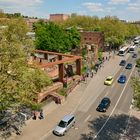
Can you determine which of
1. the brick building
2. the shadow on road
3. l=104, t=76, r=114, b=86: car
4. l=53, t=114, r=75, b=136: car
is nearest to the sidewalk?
l=53, t=114, r=75, b=136: car

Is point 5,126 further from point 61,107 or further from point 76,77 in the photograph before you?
point 76,77

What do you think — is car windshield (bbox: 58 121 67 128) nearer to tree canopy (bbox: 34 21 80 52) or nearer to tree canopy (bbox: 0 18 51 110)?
tree canopy (bbox: 0 18 51 110)

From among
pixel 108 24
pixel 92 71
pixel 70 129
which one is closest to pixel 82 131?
pixel 70 129

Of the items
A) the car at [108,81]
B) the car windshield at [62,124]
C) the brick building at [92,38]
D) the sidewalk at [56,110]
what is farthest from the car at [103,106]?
the brick building at [92,38]

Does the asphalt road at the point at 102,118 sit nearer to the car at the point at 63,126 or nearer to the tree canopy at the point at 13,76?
the car at the point at 63,126

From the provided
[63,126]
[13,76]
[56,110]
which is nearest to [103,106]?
[56,110]
